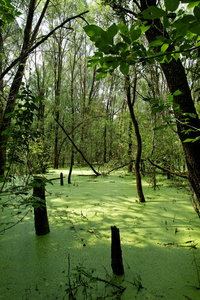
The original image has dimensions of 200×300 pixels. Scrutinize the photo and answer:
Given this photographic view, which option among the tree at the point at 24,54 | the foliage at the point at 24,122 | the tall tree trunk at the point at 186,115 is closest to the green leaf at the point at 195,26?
the tall tree trunk at the point at 186,115

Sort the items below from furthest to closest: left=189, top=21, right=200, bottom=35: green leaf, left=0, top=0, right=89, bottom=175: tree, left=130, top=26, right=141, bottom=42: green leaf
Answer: left=0, top=0, right=89, bottom=175: tree, left=130, top=26, right=141, bottom=42: green leaf, left=189, top=21, right=200, bottom=35: green leaf

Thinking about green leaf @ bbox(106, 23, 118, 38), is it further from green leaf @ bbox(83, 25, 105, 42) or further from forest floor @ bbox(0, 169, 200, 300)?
forest floor @ bbox(0, 169, 200, 300)

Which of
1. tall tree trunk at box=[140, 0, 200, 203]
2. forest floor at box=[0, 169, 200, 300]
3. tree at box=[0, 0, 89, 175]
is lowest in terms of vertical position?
forest floor at box=[0, 169, 200, 300]

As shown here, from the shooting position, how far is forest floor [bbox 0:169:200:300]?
116 centimetres

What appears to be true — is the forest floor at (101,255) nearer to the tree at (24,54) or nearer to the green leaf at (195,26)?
the tree at (24,54)

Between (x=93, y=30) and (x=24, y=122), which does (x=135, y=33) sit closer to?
(x=93, y=30)

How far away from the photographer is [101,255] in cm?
157

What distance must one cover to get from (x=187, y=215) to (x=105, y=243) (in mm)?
1398

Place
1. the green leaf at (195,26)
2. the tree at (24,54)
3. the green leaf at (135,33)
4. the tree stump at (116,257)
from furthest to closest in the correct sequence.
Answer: the tree at (24,54), the tree stump at (116,257), the green leaf at (135,33), the green leaf at (195,26)

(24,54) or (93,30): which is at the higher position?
(24,54)

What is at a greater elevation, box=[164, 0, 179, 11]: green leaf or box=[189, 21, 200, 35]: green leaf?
box=[164, 0, 179, 11]: green leaf

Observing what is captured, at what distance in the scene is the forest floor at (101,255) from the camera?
3.79ft

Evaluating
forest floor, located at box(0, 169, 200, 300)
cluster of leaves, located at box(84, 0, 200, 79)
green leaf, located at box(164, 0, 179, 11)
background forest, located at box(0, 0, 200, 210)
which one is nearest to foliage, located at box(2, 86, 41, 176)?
background forest, located at box(0, 0, 200, 210)

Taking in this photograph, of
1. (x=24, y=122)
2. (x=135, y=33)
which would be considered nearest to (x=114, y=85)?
(x=24, y=122)
